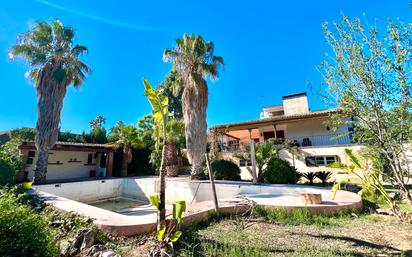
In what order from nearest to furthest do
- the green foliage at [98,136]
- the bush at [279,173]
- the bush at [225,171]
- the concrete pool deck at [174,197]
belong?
1. the concrete pool deck at [174,197]
2. the bush at [279,173]
3. the bush at [225,171]
4. the green foliage at [98,136]

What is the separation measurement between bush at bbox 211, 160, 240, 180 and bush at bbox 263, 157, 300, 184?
2.97 meters

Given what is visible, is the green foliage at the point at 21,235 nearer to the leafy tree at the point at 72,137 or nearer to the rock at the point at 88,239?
the rock at the point at 88,239

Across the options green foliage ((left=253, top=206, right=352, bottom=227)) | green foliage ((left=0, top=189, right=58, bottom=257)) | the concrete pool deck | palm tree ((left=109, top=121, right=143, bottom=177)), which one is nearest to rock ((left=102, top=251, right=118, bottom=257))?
green foliage ((left=0, top=189, right=58, bottom=257))

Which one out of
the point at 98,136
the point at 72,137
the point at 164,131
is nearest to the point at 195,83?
the point at 164,131

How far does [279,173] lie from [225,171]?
4241 mm

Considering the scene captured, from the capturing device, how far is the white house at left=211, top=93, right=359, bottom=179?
19.2 metres

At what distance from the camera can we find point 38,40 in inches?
632

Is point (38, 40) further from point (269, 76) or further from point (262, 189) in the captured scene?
point (269, 76)

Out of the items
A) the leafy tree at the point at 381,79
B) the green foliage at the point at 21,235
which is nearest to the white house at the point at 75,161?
the green foliage at the point at 21,235

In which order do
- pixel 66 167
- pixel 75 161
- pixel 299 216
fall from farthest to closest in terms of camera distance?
pixel 75 161
pixel 66 167
pixel 299 216

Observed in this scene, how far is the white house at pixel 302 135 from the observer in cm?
1922

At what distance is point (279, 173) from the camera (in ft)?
45.3

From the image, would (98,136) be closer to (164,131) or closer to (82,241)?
(82,241)

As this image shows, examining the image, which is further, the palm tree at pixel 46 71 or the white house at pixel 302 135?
the white house at pixel 302 135
